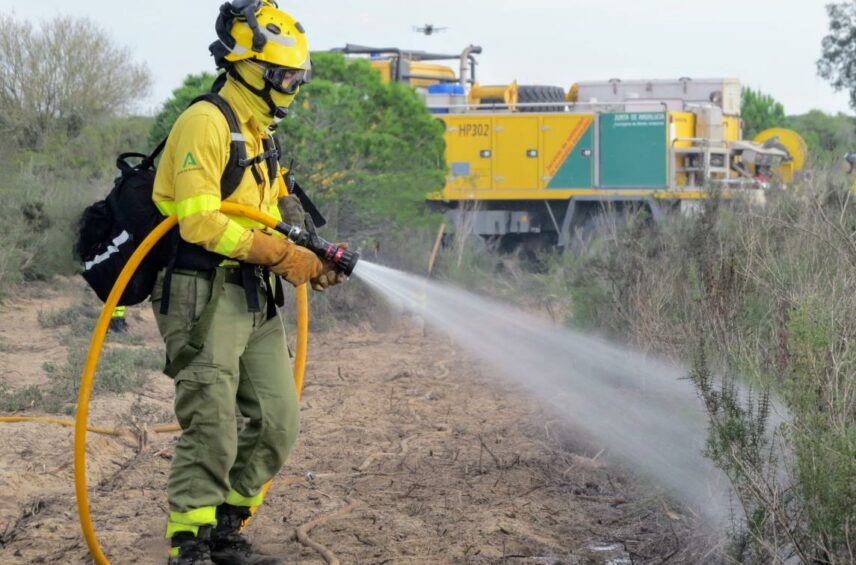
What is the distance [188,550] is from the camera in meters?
4.66

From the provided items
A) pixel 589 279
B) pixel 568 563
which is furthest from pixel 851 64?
pixel 568 563

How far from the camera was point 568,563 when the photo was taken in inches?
196

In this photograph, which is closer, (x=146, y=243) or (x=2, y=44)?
(x=146, y=243)

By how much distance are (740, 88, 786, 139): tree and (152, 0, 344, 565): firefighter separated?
31.8m

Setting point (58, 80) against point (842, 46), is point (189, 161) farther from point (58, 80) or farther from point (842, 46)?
point (842, 46)

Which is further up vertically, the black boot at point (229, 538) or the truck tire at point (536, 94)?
the truck tire at point (536, 94)

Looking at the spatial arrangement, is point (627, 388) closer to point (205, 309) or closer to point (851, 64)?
point (205, 309)

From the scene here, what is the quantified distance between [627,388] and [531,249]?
12346 mm

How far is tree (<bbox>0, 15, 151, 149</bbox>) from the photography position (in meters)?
22.2

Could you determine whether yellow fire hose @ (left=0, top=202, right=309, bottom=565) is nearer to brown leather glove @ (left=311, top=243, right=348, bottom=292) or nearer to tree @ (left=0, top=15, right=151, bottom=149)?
brown leather glove @ (left=311, top=243, right=348, bottom=292)

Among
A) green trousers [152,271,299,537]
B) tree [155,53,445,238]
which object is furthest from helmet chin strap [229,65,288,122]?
tree [155,53,445,238]

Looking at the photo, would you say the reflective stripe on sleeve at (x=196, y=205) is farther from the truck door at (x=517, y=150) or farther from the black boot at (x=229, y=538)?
the truck door at (x=517, y=150)

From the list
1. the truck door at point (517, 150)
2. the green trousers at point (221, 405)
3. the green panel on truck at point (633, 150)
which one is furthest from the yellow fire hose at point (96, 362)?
the truck door at point (517, 150)

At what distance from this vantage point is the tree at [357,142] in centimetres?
1267
